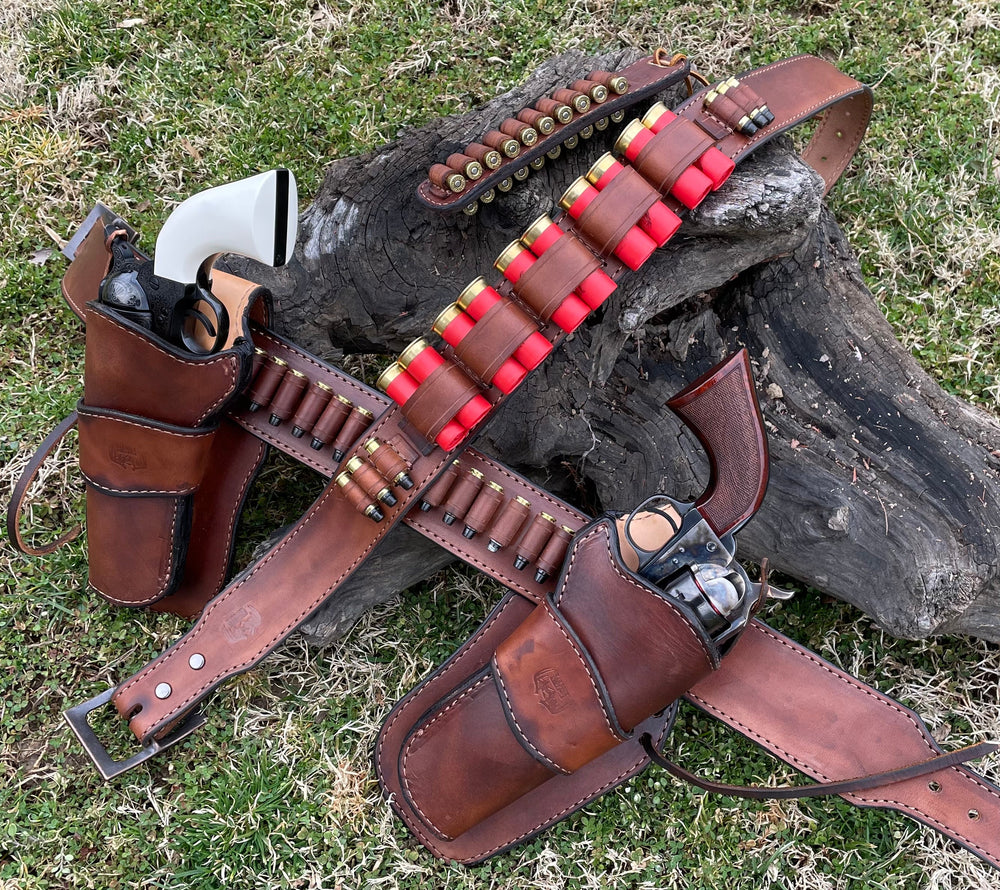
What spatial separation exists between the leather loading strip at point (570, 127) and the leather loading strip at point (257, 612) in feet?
1.05

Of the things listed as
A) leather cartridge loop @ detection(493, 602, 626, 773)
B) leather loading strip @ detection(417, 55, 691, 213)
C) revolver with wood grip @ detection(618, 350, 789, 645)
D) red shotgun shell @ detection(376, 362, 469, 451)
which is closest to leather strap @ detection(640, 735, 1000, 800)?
leather cartridge loop @ detection(493, 602, 626, 773)

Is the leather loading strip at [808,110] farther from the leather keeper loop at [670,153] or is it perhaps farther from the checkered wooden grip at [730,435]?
the checkered wooden grip at [730,435]

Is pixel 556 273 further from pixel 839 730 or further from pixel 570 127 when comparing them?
pixel 839 730

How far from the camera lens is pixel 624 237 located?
1.99m

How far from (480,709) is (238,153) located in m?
2.05

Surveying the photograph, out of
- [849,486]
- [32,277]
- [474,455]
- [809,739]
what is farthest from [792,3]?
[32,277]

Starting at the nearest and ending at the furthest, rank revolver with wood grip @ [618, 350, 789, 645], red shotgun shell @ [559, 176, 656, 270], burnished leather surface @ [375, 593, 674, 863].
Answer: revolver with wood grip @ [618, 350, 789, 645] < red shotgun shell @ [559, 176, 656, 270] < burnished leather surface @ [375, 593, 674, 863]

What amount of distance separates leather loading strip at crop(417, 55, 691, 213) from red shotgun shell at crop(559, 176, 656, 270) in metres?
0.13

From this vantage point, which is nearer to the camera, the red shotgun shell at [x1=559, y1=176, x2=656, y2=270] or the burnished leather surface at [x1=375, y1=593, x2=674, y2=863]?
the red shotgun shell at [x1=559, y1=176, x2=656, y2=270]

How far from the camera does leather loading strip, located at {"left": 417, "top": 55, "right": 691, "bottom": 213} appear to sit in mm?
2004

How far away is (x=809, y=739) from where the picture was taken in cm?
212

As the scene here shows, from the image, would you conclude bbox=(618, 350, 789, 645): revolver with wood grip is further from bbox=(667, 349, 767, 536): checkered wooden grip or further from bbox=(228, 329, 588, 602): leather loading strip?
bbox=(228, 329, 588, 602): leather loading strip

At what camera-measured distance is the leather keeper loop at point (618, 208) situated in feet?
6.51

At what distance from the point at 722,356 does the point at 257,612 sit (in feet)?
4.74
